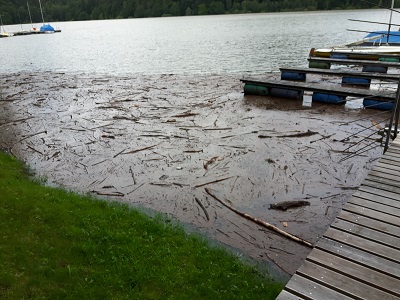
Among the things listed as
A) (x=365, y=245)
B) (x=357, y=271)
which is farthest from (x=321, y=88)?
(x=357, y=271)

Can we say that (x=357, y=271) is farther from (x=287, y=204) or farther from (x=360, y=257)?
(x=287, y=204)

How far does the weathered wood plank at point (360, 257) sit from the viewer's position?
3.96 metres

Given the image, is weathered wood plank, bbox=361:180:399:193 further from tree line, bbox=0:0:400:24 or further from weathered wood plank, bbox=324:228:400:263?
tree line, bbox=0:0:400:24

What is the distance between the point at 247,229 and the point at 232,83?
18.4 metres

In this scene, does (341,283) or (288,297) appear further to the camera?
(341,283)

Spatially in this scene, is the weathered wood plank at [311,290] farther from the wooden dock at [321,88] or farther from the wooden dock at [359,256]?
the wooden dock at [321,88]

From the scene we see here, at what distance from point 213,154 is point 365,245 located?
25.1 feet

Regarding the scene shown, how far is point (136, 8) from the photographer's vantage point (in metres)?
A: 167

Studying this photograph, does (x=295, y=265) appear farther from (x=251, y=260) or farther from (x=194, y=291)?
(x=194, y=291)

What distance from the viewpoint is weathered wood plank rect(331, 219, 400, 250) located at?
440cm

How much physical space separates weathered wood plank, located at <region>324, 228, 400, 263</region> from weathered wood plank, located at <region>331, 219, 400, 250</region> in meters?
0.08

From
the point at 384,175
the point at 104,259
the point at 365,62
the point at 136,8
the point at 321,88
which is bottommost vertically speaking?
the point at 104,259

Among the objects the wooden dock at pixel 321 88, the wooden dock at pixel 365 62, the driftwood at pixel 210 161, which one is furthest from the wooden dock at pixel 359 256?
the wooden dock at pixel 365 62

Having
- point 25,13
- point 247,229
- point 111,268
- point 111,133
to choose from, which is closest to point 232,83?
point 111,133
